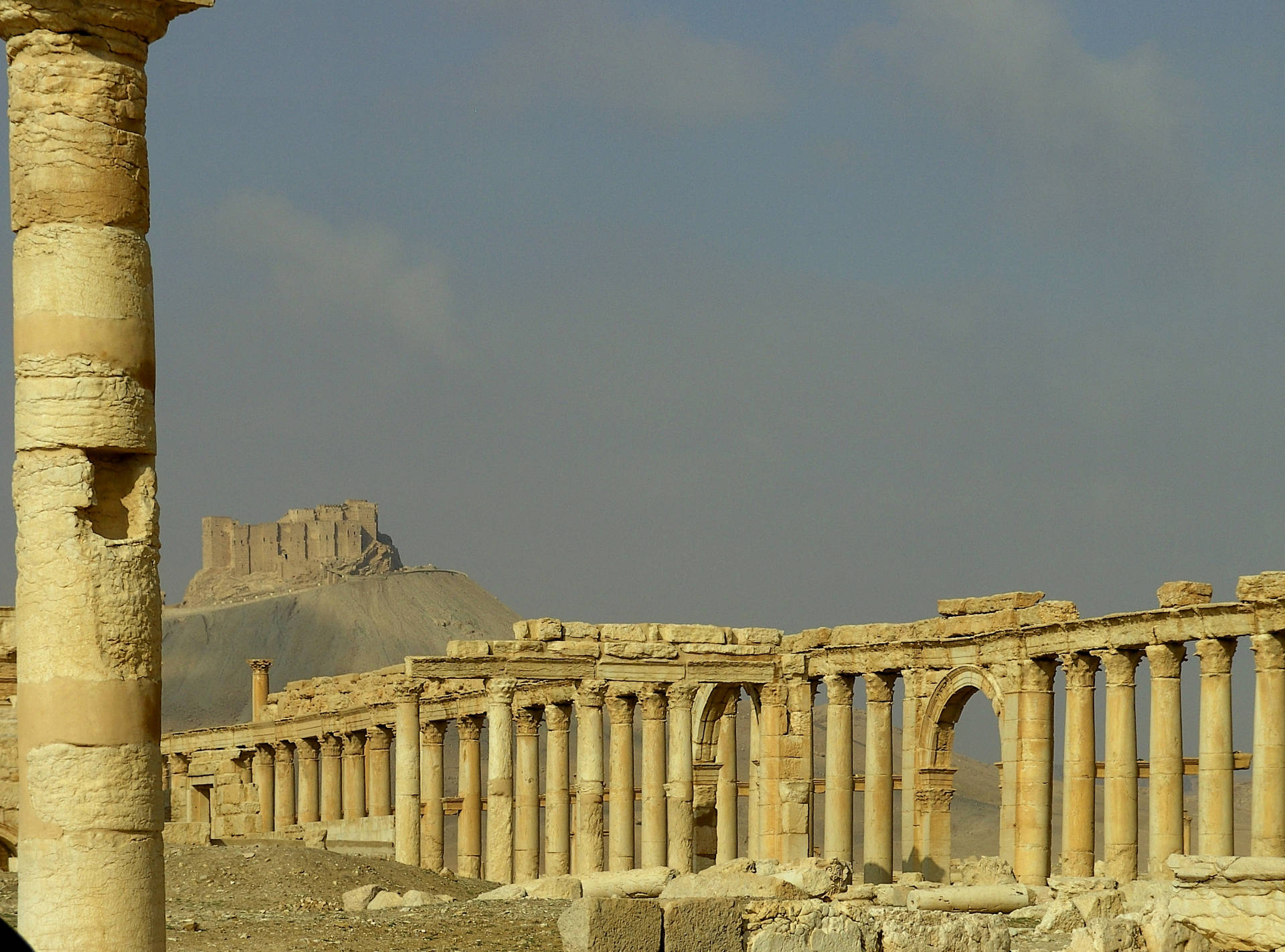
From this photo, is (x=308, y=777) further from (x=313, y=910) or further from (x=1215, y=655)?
(x=1215, y=655)

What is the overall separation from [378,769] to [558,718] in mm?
11721

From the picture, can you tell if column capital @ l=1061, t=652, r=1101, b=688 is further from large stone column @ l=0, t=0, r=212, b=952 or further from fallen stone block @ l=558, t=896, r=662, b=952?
large stone column @ l=0, t=0, r=212, b=952

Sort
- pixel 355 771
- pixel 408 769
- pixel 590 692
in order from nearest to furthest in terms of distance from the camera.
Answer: pixel 590 692, pixel 408 769, pixel 355 771

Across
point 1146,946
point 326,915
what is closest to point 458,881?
point 326,915

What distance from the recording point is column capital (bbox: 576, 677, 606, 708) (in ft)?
132

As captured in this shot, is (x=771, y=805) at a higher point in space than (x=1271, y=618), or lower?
lower

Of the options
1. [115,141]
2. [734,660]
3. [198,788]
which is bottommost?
[198,788]

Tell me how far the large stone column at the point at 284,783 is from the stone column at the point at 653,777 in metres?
23.4

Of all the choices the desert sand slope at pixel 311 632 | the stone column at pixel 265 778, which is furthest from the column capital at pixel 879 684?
the desert sand slope at pixel 311 632

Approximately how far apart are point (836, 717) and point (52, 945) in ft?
96.0

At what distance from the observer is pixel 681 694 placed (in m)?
41.1

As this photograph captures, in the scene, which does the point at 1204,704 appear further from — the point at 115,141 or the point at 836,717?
the point at 115,141

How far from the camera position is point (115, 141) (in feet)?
51.8

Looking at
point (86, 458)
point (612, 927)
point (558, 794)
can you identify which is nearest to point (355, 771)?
point (558, 794)
